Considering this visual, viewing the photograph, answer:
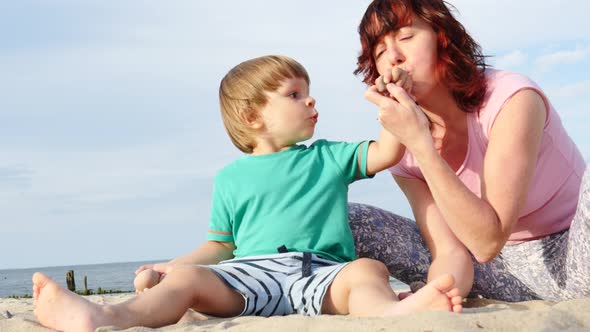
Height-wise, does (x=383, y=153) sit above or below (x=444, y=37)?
below

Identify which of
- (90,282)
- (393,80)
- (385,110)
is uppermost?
(393,80)

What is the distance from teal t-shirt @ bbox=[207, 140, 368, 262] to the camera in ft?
11.5

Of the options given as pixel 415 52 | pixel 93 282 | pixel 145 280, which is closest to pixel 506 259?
pixel 415 52

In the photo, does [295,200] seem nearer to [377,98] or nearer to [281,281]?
[281,281]

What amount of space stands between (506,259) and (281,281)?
147 centimetres

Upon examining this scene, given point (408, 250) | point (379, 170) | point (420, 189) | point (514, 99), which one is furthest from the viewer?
point (408, 250)

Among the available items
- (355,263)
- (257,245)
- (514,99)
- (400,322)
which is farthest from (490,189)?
(257,245)

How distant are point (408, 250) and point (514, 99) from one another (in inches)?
53.3

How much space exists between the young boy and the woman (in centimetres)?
34

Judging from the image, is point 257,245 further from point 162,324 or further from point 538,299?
point 538,299

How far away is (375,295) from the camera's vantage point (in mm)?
2879

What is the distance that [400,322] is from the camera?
234cm

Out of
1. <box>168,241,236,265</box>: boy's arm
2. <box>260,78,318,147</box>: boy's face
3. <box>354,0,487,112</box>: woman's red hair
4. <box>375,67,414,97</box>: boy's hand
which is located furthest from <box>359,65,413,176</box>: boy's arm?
<box>168,241,236,265</box>: boy's arm

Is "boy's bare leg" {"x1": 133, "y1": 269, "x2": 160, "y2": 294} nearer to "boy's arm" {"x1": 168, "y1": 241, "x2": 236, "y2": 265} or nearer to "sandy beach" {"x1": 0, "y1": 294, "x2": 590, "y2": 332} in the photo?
"boy's arm" {"x1": 168, "y1": 241, "x2": 236, "y2": 265}
